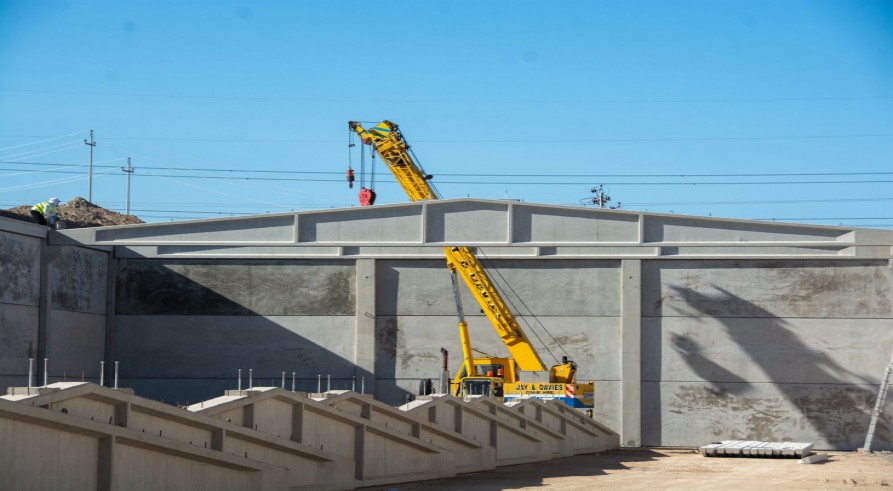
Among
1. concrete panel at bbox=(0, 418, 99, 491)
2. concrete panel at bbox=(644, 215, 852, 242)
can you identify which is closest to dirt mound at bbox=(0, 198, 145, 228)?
concrete panel at bbox=(644, 215, 852, 242)

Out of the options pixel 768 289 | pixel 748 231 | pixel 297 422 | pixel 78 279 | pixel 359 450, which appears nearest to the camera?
pixel 297 422

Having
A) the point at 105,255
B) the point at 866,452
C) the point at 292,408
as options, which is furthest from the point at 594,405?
the point at 292,408

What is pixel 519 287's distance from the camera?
38.2 m

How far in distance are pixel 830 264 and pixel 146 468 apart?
2733 cm

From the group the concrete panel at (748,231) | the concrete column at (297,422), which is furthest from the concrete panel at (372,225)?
the concrete column at (297,422)

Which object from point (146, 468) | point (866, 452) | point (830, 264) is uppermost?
point (830, 264)

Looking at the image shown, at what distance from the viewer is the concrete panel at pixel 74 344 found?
110 feet

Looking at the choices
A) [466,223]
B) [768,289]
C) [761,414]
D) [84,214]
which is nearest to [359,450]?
[466,223]

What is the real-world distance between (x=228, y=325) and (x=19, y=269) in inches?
311

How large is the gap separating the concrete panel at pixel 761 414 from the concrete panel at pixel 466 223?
6978 mm

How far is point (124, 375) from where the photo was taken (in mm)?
38062

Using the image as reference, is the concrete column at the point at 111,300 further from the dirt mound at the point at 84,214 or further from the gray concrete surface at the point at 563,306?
the dirt mound at the point at 84,214

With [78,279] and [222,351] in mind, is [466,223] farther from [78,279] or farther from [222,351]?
[78,279]

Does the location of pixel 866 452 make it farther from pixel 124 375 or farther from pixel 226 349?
pixel 124 375
